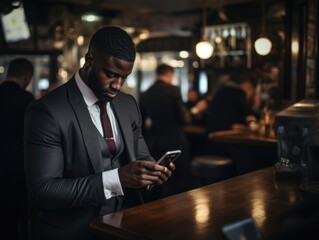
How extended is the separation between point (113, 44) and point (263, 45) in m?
2.85

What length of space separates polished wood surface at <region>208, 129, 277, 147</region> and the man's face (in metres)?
2.39

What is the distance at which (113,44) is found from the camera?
1.93 metres

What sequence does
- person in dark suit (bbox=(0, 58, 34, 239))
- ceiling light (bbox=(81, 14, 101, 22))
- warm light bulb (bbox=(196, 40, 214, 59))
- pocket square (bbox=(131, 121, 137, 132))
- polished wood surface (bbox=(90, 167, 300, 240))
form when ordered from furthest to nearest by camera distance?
1. ceiling light (bbox=(81, 14, 101, 22))
2. warm light bulb (bbox=(196, 40, 214, 59))
3. person in dark suit (bbox=(0, 58, 34, 239))
4. pocket square (bbox=(131, 121, 137, 132))
5. polished wood surface (bbox=(90, 167, 300, 240))

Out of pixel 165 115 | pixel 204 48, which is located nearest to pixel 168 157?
pixel 204 48

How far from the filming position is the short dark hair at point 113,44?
1928 millimetres

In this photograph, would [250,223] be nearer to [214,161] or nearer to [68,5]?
[214,161]

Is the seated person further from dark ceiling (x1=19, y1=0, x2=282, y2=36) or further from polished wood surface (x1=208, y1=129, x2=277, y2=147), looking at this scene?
dark ceiling (x1=19, y1=0, x2=282, y2=36)

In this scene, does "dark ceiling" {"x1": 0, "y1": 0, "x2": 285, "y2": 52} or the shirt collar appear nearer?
the shirt collar

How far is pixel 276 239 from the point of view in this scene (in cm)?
159

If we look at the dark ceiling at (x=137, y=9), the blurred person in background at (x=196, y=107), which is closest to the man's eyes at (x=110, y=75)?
the dark ceiling at (x=137, y=9)

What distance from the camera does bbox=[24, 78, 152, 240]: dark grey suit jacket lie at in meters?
1.85

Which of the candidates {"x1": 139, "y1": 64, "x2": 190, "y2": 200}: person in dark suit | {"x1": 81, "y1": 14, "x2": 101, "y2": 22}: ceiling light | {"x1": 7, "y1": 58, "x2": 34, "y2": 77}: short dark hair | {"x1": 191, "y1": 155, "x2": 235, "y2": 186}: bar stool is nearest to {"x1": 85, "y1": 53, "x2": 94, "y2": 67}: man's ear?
{"x1": 7, "y1": 58, "x2": 34, "y2": 77}: short dark hair

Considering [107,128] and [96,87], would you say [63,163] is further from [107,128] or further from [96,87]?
[96,87]

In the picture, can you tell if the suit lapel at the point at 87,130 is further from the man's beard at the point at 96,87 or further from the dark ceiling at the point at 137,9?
the dark ceiling at the point at 137,9
